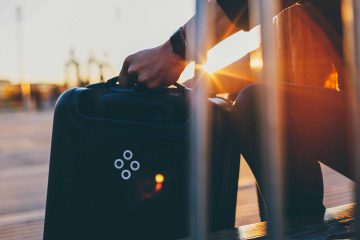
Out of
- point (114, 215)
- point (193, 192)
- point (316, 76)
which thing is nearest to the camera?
point (193, 192)

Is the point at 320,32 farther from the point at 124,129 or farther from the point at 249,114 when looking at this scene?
the point at 124,129

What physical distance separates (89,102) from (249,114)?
469 millimetres

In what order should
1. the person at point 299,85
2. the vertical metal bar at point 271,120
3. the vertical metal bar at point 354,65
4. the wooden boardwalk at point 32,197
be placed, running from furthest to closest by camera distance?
the wooden boardwalk at point 32,197 → the person at point 299,85 → the vertical metal bar at point 354,65 → the vertical metal bar at point 271,120

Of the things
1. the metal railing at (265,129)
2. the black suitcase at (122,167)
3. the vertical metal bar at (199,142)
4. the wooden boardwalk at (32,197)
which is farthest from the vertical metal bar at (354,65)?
the wooden boardwalk at (32,197)

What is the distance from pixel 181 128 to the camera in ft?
4.14

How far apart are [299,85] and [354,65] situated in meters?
0.37

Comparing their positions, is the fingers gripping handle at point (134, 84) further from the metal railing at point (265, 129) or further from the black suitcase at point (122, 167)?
the metal railing at point (265, 129)

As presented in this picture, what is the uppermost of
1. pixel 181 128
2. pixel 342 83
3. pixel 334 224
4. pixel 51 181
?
pixel 342 83

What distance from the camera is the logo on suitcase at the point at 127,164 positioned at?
1.24 meters

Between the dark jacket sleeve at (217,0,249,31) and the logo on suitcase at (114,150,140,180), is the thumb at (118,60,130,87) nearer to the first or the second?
the logo on suitcase at (114,150,140,180)

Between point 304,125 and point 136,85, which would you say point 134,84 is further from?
point 304,125

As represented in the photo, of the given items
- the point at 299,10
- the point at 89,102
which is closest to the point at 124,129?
the point at 89,102

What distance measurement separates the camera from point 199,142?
0.81 meters

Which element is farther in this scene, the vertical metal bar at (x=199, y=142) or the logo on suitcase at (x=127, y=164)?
the logo on suitcase at (x=127, y=164)
